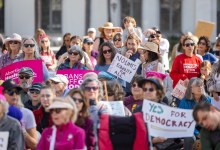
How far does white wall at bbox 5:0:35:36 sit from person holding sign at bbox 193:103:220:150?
3139cm

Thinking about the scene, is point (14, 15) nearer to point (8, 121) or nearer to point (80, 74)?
point (80, 74)

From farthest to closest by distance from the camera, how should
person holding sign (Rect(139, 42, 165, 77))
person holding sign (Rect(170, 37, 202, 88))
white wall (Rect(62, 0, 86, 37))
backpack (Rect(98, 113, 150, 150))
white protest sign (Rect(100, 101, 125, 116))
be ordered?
white wall (Rect(62, 0, 86, 37)) < person holding sign (Rect(170, 37, 202, 88)) < person holding sign (Rect(139, 42, 165, 77)) < white protest sign (Rect(100, 101, 125, 116)) < backpack (Rect(98, 113, 150, 150))

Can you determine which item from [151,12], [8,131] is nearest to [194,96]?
[8,131]

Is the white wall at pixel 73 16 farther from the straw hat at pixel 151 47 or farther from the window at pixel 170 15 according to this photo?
the straw hat at pixel 151 47

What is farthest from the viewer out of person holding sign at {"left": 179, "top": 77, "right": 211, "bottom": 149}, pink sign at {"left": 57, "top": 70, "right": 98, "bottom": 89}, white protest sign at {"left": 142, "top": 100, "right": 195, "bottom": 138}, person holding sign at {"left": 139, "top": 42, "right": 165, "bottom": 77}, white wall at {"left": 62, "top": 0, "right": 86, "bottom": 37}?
white wall at {"left": 62, "top": 0, "right": 86, "bottom": 37}

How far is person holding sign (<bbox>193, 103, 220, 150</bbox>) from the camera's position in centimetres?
1003

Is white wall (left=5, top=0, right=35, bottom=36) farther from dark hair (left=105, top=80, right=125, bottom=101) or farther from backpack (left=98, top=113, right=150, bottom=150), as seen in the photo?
backpack (left=98, top=113, right=150, bottom=150)

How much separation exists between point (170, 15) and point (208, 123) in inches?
1283

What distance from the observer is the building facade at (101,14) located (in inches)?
1617

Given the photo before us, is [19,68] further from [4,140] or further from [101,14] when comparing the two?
[101,14]

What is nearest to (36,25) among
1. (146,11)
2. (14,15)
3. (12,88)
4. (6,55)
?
(14,15)

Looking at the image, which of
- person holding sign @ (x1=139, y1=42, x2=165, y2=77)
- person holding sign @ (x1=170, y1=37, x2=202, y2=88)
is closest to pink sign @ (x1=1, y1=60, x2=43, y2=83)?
person holding sign @ (x1=139, y1=42, x2=165, y2=77)

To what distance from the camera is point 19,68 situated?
13992 mm

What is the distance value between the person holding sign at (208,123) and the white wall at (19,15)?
3139cm
